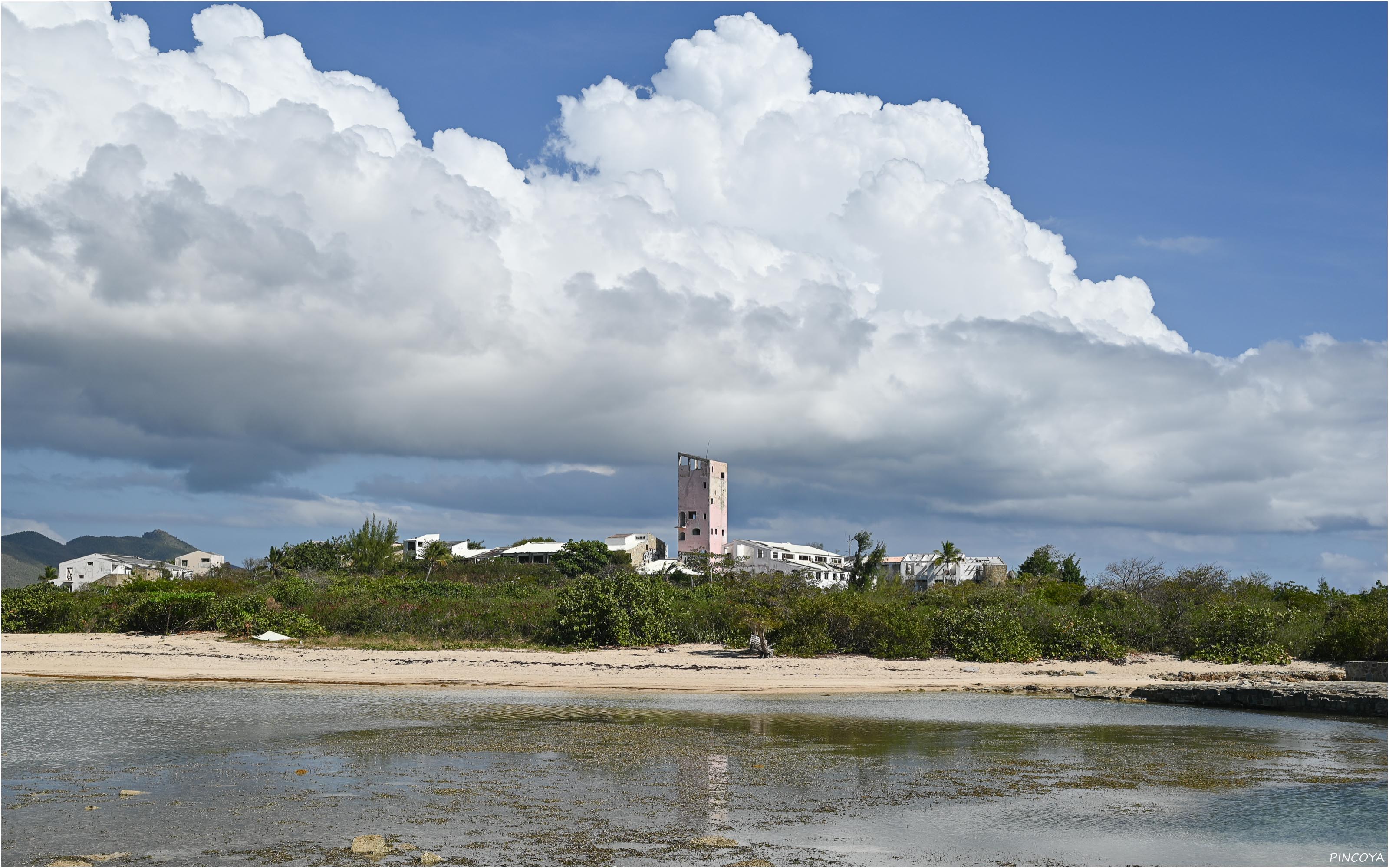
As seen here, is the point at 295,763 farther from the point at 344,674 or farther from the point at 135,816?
the point at 344,674

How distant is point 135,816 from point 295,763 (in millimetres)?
4486

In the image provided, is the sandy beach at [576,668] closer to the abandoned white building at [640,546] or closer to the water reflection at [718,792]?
the water reflection at [718,792]

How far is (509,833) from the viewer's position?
13008 mm

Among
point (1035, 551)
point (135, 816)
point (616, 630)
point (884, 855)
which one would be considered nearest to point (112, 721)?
point (135, 816)

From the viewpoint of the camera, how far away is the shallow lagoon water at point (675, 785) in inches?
500

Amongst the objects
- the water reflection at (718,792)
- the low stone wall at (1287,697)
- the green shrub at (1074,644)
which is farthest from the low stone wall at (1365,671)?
the water reflection at (718,792)

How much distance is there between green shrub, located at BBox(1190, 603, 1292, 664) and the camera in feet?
139

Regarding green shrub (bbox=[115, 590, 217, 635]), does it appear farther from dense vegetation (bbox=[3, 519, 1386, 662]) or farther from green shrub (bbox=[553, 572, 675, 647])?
green shrub (bbox=[553, 572, 675, 647])

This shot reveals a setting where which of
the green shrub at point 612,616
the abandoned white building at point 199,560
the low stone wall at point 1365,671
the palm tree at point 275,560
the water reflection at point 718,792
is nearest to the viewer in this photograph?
the water reflection at point 718,792

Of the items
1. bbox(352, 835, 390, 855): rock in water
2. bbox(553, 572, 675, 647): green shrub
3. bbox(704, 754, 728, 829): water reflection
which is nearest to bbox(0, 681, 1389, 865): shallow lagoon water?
bbox(704, 754, 728, 829): water reflection

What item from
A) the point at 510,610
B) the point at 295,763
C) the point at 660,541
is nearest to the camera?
the point at 295,763

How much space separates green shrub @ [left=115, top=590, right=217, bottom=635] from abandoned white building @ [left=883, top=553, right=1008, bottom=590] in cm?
7319

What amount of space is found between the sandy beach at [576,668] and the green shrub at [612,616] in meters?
1.23

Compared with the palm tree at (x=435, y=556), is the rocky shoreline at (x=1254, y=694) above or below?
below
